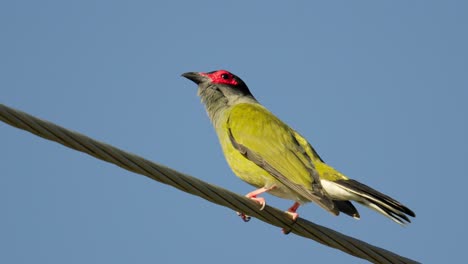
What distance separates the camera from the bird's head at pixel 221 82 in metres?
10.1

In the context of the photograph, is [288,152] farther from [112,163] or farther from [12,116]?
[12,116]

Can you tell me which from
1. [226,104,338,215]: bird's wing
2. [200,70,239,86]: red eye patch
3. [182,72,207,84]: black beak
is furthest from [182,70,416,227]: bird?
[182,72,207,84]: black beak

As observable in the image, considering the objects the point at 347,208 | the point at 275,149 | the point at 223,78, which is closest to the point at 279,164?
the point at 275,149

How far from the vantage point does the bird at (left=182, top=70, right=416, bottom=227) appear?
711 centimetres

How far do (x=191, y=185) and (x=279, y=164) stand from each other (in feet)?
9.71

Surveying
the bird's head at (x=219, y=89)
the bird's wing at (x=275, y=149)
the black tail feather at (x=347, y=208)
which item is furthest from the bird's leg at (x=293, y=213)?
the bird's head at (x=219, y=89)

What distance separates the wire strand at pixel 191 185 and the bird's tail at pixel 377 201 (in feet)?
3.35

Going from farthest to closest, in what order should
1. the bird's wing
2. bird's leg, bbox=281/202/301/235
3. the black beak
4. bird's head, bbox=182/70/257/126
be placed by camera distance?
the black beak < bird's head, bbox=182/70/257/126 < the bird's wing < bird's leg, bbox=281/202/301/235

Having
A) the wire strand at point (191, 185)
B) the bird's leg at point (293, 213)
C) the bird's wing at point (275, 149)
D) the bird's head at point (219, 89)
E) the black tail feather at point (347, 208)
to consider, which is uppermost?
the bird's head at point (219, 89)

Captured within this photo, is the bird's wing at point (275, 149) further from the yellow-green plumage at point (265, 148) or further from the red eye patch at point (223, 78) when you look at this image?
the red eye patch at point (223, 78)

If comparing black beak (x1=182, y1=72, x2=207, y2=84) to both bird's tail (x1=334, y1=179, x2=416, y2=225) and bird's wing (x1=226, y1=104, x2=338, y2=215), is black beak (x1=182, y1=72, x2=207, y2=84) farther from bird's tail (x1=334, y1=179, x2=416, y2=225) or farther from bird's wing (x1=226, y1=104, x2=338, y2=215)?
bird's tail (x1=334, y1=179, x2=416, y2=225)

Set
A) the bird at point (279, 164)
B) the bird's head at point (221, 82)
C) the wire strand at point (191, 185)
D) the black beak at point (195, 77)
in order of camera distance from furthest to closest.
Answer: the black beak at point (195, 77) → the bird's head at point (221, 82) → the bird at point (279, 164) → the wire strand at point (191, 185)

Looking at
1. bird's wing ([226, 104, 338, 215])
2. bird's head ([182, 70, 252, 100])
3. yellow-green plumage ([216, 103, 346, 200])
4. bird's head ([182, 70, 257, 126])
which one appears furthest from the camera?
bird's head ([182, 70, 252, 100])

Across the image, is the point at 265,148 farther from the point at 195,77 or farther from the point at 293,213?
the point at 195,77
